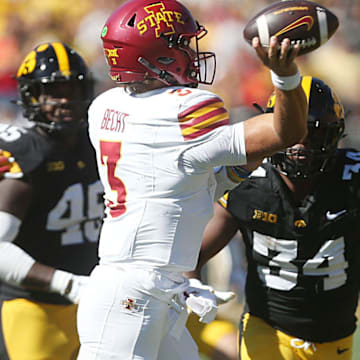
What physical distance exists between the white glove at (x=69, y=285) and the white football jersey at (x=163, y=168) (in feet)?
1.77

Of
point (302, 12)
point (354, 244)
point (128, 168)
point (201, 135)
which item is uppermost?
point (302, 12)

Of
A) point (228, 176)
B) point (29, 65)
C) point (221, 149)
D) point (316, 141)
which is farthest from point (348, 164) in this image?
point (29, 65)

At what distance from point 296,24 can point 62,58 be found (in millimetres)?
1899

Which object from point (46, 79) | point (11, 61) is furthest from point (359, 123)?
point (11, 61)

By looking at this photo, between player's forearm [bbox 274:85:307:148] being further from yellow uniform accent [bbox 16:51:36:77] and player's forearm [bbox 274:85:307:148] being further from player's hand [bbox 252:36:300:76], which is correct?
yellow uniform accent [bbox 16:51:36:77]

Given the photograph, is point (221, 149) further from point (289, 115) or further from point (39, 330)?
point (39, 330)

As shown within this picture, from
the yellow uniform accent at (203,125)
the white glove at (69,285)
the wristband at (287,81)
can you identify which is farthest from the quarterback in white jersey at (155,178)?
the white glove at (69,285)

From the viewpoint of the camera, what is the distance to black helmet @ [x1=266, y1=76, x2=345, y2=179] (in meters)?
2.64

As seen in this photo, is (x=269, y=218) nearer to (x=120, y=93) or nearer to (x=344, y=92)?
(x=120, y=93)

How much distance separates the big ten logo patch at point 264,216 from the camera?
2715mm

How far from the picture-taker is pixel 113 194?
224cm

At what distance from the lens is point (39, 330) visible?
3.21 meters

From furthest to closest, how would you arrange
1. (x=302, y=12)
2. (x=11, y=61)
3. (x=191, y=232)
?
1. (x=11, y=61)
2. (x=191, y=232)
3. (x=302, y=12)

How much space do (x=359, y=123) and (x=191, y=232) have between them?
3956mm
